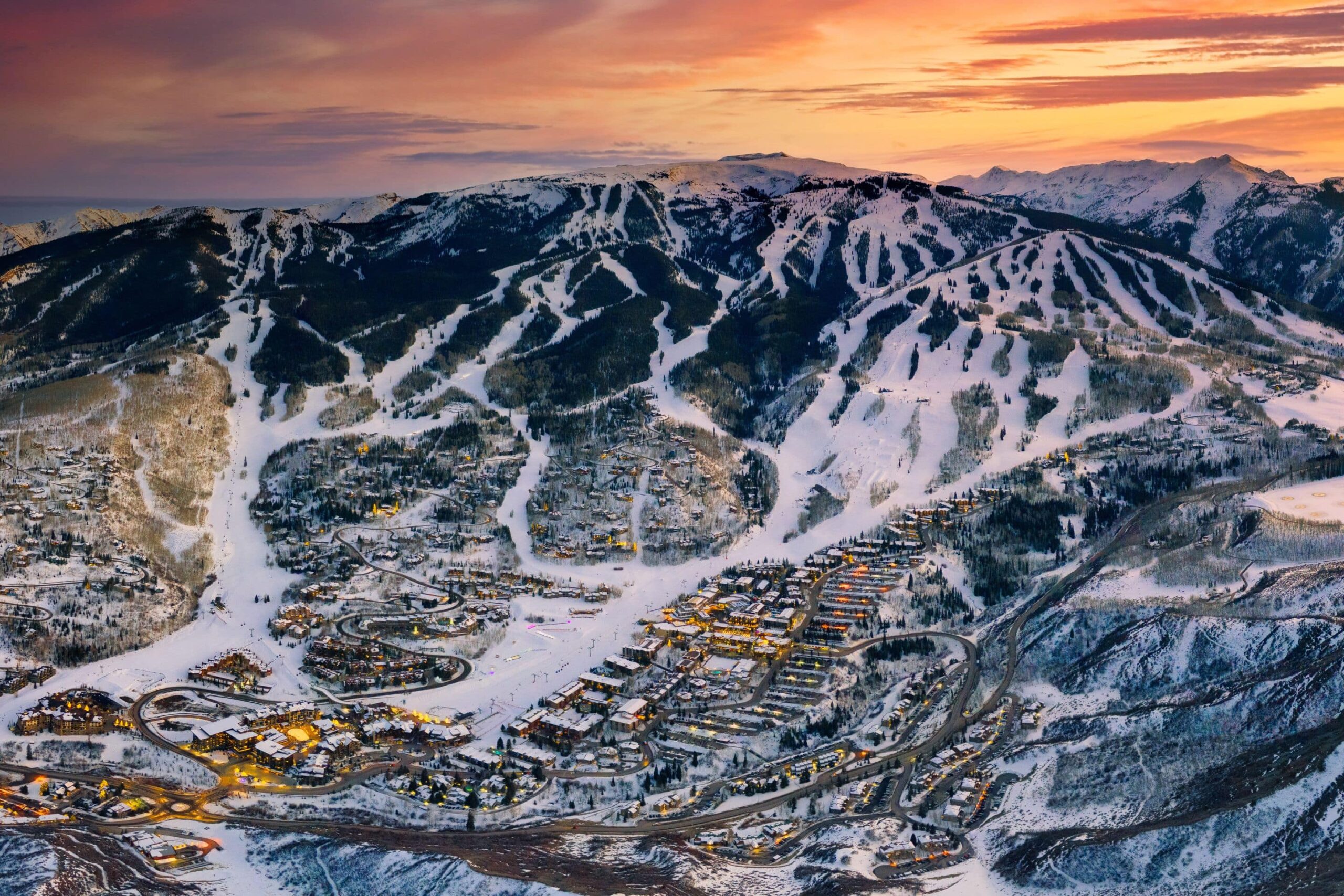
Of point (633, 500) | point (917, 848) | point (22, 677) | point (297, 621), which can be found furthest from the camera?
point (633, 500)

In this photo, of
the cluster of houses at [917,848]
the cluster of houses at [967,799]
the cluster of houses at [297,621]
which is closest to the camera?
the cluster of houses at [917,848]

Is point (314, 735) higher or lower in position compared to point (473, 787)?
higher

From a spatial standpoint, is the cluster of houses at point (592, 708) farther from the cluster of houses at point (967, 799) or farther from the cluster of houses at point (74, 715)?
the cluster of houses at point (74, 715)

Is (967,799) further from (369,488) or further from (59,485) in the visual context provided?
(59,485)

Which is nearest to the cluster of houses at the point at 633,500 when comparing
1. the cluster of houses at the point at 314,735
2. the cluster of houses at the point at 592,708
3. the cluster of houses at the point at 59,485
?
the cluster of houses at the point at 592,708

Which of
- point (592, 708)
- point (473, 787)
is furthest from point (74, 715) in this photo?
point (592, 708)

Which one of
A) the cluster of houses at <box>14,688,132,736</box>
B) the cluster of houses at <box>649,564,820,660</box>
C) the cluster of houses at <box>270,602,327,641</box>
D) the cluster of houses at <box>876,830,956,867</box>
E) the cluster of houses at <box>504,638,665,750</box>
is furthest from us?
the cluster of houses at <box>270,602,327,641</box>

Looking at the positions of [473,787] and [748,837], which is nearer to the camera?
[748,837]

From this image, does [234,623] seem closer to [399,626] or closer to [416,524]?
[399,626]

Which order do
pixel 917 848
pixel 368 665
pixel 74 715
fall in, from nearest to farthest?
1. pixel 917 848
2. pixel 74 715
3. pixel 368 665

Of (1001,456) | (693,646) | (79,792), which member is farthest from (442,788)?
(1001,456)

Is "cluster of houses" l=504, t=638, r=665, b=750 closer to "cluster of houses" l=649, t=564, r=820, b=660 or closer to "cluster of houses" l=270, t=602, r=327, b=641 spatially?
"cluster of houses" l=649, t=564, r=820, b=660

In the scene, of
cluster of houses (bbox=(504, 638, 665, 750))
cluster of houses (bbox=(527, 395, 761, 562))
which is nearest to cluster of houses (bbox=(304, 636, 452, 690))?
cluster of houses (bbox=(504, 638, 665, 750))

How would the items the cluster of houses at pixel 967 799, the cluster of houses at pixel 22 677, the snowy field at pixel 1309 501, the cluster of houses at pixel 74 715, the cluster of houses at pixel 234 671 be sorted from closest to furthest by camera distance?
the cluster of houses at pixel 967 799
the cluster of houses at pixel 74 715
the cluster of houses at pixel 22 677
the cluster of houses at pixel 234 671
the snowy field at pixel 1309 501
